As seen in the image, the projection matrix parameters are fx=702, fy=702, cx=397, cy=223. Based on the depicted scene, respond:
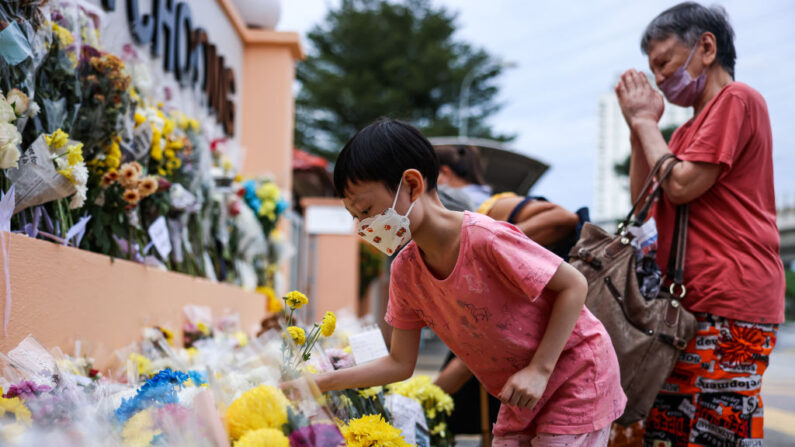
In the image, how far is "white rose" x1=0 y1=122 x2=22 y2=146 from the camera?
212 centimetres

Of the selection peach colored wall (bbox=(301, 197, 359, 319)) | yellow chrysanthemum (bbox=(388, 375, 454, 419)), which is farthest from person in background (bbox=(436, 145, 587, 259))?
peach colored wall (bbox=(301, 197, 359, 319))

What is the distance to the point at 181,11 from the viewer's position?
194 inches

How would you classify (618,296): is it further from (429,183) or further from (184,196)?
(184,196)

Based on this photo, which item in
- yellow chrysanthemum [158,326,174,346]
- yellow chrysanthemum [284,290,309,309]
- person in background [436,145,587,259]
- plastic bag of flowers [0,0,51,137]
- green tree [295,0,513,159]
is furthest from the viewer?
green tree [295,0,513,159]

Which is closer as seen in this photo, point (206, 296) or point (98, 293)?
point (98, 293)

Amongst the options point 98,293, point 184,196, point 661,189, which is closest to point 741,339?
point 661,189

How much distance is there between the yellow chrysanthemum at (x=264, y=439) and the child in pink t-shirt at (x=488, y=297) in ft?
1.84

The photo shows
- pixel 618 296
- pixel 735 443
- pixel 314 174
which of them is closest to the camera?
pixel 735 443

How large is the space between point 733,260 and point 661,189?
341mm

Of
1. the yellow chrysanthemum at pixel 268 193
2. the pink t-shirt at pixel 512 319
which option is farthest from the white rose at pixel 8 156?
the yellow chrysanthemum at pixel 268 193

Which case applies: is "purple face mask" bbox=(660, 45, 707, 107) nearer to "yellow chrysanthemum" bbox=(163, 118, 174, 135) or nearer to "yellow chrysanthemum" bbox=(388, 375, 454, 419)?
"yellow chrysanthemum" bbox=(388, 375, 454, 419)

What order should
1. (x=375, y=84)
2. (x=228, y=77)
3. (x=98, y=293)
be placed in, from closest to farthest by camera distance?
1. (x=98, y=293)
2. (x=228, y=77)
3. (x=375, y=84)

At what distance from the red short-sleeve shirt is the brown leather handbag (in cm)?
7

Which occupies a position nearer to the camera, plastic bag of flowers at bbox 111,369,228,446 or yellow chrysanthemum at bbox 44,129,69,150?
plastic bag of flowers at bbox 111,369,228,446
